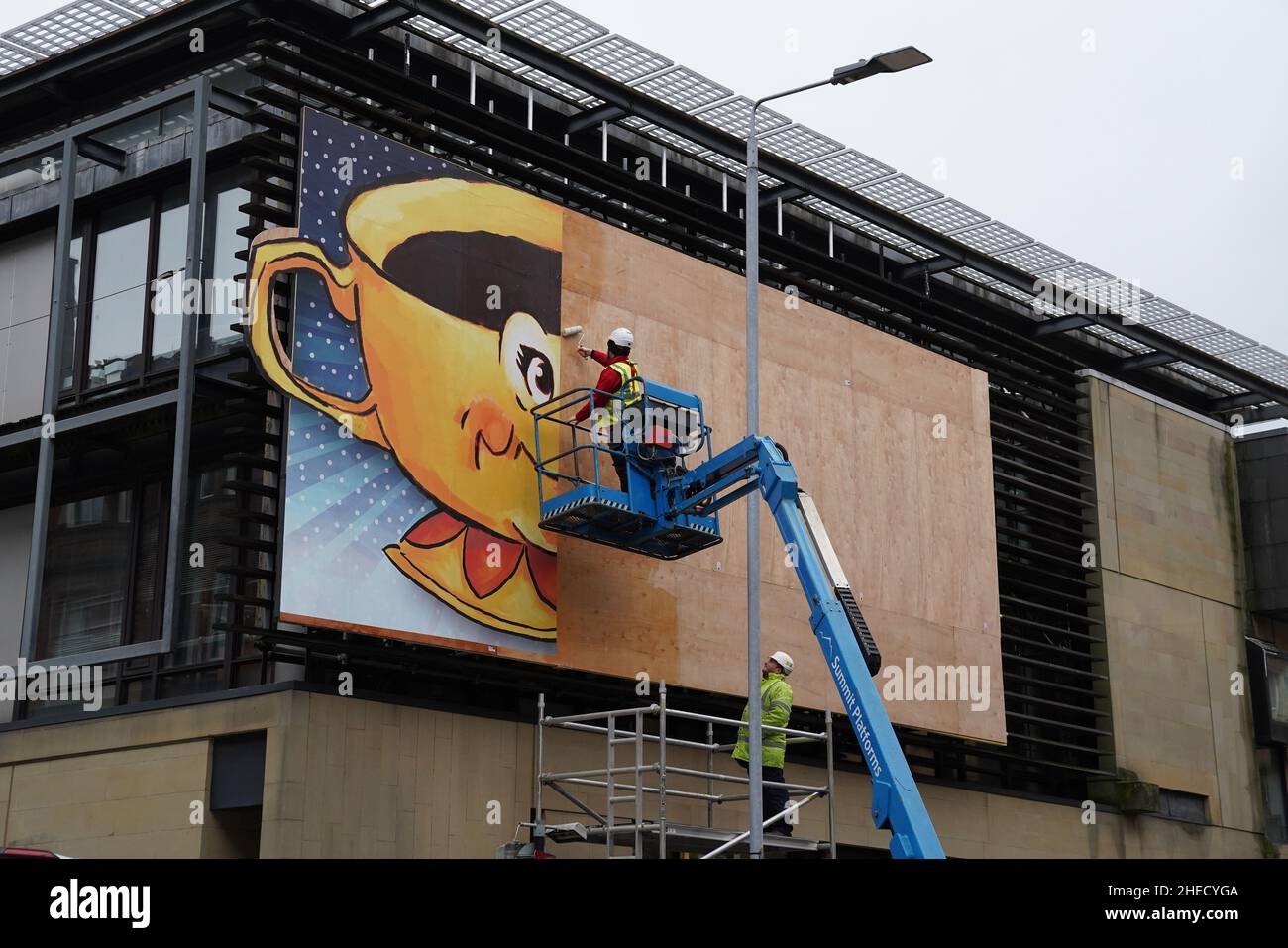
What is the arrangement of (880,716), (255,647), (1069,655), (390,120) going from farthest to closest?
(1069,655) → (390,120) → (255,647) → (880,716)

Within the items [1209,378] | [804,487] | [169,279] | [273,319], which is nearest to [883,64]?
[273,319]

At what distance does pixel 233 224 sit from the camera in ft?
72.7

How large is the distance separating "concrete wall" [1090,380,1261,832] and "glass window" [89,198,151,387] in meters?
18.3

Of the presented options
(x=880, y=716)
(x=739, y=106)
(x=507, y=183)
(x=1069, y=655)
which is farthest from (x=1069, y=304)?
(x=880, y=716)

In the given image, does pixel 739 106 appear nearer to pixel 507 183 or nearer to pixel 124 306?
pixel 507 183

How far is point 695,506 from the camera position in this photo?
70.4 feet

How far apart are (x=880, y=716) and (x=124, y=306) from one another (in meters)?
12.0

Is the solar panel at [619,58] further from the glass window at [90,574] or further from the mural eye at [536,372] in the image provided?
the glass window at [90,574]

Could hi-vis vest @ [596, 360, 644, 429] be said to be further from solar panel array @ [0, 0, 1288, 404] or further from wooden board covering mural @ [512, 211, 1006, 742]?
solar panel array @ [0, 0, 1288, 404]

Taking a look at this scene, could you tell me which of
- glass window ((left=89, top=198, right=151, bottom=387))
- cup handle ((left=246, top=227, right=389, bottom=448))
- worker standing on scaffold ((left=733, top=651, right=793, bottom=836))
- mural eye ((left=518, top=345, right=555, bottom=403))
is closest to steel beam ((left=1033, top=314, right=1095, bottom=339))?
mural eye ((left=518, top=345, right=555, bottom=403))

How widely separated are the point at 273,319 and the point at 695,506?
580 centimetres

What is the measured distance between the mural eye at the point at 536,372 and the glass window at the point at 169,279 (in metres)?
4.48
